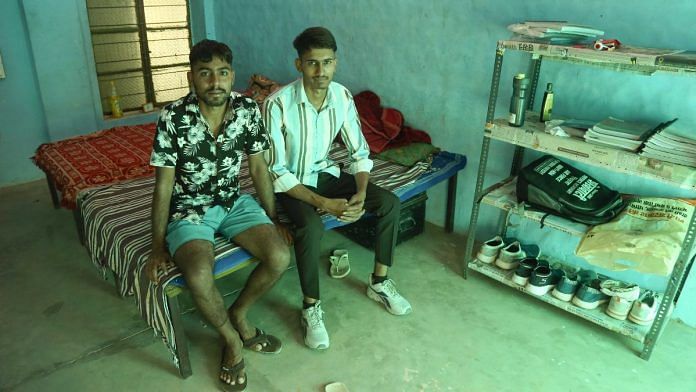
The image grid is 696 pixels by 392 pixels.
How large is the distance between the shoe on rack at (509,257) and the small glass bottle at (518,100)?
721 mm

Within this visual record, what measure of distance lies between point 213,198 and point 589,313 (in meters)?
1.86

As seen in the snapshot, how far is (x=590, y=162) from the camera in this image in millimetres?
2102

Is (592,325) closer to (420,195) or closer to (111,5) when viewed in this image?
(420,195)

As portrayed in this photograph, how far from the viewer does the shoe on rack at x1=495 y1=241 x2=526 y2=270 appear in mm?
2623

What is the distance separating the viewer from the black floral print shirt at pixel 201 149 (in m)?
1.94

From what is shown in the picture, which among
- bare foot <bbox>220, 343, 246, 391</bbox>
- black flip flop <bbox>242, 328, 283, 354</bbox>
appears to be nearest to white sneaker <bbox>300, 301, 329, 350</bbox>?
black flip flop <bbox>242, 328, 283, 354</bbox>

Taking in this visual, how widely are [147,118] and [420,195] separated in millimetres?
2760

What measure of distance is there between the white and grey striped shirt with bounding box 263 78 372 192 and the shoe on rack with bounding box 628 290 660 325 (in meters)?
1.44

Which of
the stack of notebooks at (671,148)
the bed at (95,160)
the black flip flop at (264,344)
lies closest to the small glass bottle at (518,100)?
the stack of notebooks at (671,148)

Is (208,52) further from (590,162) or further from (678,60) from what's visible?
(678,60)

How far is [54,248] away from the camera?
3.00 m

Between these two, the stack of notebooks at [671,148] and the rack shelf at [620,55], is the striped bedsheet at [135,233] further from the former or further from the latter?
the stack of notebooks at [671,148]

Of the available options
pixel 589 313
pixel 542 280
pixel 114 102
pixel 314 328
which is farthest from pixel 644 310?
pixel 114 102

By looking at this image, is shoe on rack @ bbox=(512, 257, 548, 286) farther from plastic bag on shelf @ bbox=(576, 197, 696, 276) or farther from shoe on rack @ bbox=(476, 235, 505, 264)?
plastic bag on shelf @ bbox=(576, 197, 696, 276)
